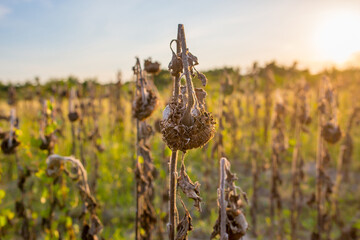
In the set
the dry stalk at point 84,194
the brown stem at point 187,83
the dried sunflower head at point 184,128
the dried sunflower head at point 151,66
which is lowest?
the dry stalk at point 84,194

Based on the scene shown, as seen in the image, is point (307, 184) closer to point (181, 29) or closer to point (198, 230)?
point (198, 230)

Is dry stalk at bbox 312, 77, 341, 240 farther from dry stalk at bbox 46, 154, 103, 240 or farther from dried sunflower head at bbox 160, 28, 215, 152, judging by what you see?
dry stalk at bbox 46, 154, 103, 240

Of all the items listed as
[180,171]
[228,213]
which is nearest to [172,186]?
[180,171]

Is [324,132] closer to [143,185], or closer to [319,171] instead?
[319,171]

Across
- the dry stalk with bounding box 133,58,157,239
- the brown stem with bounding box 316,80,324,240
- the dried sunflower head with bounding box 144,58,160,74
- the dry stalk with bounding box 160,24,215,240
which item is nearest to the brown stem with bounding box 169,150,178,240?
the dry stalk with bounding box 160,24,215,240

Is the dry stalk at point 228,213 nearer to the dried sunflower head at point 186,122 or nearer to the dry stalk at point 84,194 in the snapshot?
the dried sunflower head at point 186,122

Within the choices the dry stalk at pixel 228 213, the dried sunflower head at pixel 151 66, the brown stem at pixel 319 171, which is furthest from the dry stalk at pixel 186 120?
the brown stem at pixel 319 171

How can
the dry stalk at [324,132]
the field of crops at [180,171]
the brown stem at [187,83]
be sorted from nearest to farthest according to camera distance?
the brown stem at [187,83] → the field of crops at [180,171] → the dry stalk at [324,132]

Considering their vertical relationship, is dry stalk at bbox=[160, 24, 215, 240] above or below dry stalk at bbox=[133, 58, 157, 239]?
above

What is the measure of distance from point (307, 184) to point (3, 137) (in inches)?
218

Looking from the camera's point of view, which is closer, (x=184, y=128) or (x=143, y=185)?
(x=184, y=128)

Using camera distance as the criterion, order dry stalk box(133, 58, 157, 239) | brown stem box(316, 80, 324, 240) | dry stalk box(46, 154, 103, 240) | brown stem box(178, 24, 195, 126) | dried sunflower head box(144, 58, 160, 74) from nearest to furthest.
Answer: brown stem box(178, 24, 195, 126) → dry stalk box(46, 154, 103, 240) → dry stalk box(133, 58, 157, 239) → dried sunflower head box(144, 58, 160, 74) → brown stem box(316, 80, 324, 240)

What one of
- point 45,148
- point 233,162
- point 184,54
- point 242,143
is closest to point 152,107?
point 184,54

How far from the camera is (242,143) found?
8.34 meters
